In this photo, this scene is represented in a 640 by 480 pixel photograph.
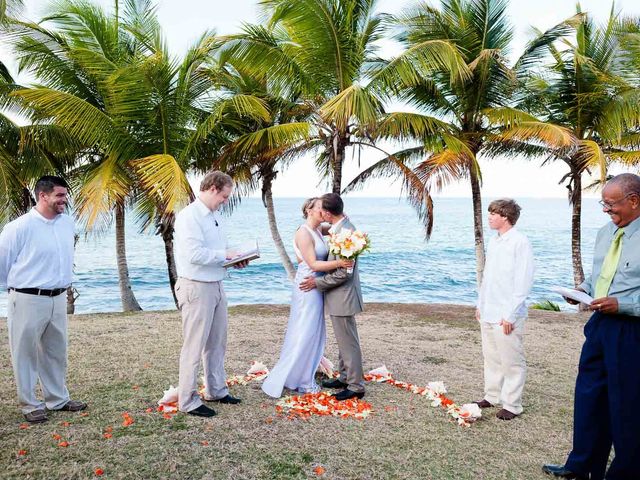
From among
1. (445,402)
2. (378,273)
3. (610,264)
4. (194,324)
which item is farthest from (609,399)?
(378,273)

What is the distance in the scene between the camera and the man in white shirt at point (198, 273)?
512 centimetres

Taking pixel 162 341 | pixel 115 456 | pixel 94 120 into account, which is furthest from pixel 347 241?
pixel 94 120

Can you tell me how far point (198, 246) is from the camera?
5.09 meters

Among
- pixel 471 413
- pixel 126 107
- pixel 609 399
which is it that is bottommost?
pixel 471 413

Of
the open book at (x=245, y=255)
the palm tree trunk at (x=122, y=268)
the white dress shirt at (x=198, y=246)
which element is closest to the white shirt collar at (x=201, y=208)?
the white dress shirt at (x=198, y=246)

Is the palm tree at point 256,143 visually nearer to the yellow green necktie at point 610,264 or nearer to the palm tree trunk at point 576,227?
the palm tree trunk at point 576,227

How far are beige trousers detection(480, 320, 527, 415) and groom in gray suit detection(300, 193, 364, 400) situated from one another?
1.30 m

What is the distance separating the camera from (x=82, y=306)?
28219 millimetres

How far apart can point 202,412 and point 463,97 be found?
1174 centimetres

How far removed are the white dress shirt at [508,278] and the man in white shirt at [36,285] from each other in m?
3.98

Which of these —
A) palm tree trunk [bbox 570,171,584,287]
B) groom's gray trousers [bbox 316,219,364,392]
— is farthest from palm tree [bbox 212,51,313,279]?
palm tree trunk [bbox 570,171,584,287]

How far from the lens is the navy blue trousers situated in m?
3.83

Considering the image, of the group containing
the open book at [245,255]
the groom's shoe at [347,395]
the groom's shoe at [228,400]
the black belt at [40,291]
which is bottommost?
the groom's shoe at [347,395]

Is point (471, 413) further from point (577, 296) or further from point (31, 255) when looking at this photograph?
point (31, 255)
